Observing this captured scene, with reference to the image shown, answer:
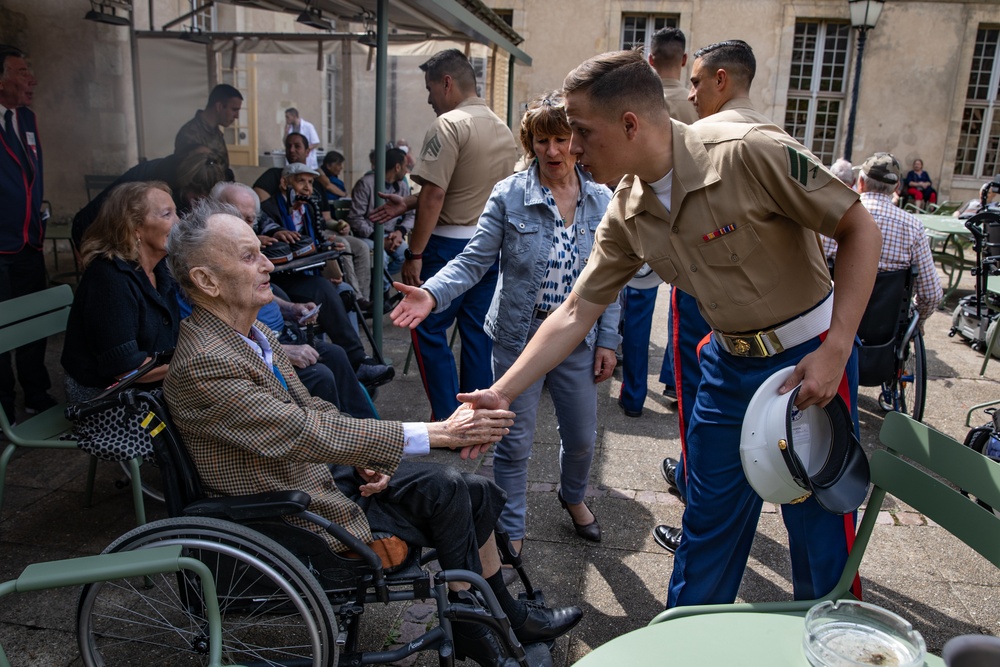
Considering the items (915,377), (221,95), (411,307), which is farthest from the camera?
(221,95)

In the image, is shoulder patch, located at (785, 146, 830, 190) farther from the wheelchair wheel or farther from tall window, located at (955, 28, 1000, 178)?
tall window, located at (955, 28, 1000, 178)

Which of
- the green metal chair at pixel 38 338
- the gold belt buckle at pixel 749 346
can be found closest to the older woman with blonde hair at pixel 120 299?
the green metal chair at pixel 38 338

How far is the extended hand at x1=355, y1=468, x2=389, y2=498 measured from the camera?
2406 millimetres

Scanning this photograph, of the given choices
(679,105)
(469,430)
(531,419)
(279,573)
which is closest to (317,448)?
(279,573)

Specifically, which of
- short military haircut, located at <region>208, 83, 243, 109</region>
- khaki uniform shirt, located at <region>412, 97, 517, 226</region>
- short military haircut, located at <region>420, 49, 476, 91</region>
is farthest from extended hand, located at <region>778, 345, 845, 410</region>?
short military haircut, located at <region>208, 83, 243, 109</region>

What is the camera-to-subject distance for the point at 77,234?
4.31m

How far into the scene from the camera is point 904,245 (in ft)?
14.2

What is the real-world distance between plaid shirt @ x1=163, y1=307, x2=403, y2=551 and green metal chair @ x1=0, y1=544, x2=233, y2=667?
347 millimetres

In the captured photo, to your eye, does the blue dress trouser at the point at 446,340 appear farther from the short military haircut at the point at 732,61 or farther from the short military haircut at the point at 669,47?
the short military haircut at the point at 669,47

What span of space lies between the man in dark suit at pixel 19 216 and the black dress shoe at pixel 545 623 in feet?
11.2

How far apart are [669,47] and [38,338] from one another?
407 centimetres

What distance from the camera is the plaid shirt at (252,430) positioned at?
2.09m

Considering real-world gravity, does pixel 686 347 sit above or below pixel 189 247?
below

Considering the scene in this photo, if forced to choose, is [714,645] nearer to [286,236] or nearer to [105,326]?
[105,326]
